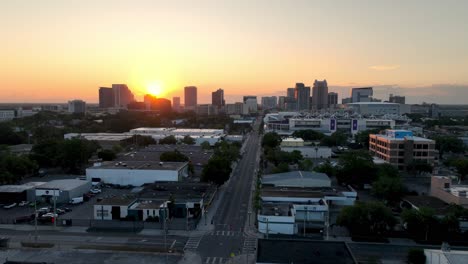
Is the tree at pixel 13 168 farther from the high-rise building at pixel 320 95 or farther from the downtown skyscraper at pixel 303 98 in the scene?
the high-rise building at pixel 320 95

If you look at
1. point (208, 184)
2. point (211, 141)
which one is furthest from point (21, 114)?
point (208, 184)

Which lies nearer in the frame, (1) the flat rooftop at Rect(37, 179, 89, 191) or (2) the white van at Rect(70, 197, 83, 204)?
(2) the white van at Rect(70, 197, 83, 204)

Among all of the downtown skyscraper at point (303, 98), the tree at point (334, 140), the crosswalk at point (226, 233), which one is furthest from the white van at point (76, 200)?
the downtown skyscraper at point (303, 98)

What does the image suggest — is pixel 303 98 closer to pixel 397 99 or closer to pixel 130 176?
pixel 397 99

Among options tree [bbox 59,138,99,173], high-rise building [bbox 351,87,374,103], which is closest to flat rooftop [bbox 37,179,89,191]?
tree [bbox 59,138,99,173]

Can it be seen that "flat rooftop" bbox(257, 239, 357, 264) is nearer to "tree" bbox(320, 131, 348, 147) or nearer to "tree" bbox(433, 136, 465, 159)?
"tree" bbox(433, 136, 465, 159)

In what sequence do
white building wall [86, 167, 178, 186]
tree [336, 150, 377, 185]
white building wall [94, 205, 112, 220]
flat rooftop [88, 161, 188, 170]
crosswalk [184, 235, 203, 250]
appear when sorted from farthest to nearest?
flat rooftop [88, 161, 188, 170] → white building wall [86, 167, 178, 186] → tree [336, 150, 377, 185] → white building wall [94, 205, 112, 220] → crosswalk [184, 235, 203, 250]

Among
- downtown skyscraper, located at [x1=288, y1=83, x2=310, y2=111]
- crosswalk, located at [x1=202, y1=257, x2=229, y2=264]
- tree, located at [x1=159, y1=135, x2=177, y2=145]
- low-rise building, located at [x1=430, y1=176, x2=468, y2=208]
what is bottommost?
crosswalk, located at [x1=202, y1=257, x2=229, y2=264]
